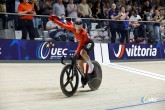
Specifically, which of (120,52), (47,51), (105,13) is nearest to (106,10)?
(105,13)

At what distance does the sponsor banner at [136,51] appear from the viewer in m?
13.5

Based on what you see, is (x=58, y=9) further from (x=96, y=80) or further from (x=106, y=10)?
(x=96, y=80)

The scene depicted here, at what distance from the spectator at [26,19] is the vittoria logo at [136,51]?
12.9 ft

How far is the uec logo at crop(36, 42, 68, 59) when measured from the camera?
11539 mm

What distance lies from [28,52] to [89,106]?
209 inches

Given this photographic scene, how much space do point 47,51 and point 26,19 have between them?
1.40 m

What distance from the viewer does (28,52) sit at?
11305mm

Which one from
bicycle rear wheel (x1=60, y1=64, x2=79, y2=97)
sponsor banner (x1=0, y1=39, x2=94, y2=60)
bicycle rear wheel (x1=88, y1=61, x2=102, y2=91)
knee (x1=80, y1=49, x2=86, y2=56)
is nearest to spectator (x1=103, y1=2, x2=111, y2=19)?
sponsor banner (x1=0, y1=39, x2=94, y2=60)

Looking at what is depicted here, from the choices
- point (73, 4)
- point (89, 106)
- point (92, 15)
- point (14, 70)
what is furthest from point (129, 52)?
point (89, 106)

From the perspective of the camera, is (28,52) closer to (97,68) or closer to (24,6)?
(24,6)

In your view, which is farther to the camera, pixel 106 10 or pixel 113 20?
pixel 106 10

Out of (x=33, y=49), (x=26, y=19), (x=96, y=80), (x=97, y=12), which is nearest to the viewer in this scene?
(x=96, y=80)

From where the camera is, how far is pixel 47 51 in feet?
38.5

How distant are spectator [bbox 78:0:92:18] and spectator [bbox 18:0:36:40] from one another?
2.28m
